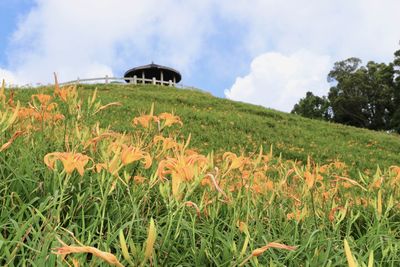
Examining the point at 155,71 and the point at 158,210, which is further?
the point at 155,71

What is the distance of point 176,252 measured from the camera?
1279 millimetres

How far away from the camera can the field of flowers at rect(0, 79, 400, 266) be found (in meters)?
1.08

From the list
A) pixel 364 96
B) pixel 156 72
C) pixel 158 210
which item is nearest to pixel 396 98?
pixel 364 96

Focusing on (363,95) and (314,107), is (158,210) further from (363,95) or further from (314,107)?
(314,107)

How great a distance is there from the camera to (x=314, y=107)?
4147 centimetres

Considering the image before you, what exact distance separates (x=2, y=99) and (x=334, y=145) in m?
10.3

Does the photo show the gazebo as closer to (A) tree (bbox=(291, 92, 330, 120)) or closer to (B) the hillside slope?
(A) tree (bbox=(291, 92, 330, 120))

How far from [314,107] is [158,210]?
137 ft

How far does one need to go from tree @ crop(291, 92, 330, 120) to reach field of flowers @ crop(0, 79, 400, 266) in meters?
39.1

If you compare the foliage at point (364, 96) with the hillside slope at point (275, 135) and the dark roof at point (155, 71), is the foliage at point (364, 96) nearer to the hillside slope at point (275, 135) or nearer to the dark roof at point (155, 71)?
the dark roof at point (155, 71)

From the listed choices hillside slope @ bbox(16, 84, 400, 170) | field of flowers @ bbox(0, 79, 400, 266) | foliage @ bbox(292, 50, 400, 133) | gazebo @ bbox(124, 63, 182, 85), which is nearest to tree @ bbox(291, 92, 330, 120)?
foliage @ bbox(292, 50, 400, 133)

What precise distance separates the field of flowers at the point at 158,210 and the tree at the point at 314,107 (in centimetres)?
3910

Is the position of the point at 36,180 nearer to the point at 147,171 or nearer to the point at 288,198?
the point at 147,171

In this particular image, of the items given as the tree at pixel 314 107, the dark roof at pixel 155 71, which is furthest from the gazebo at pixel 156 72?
the tree at pixel 314 107
